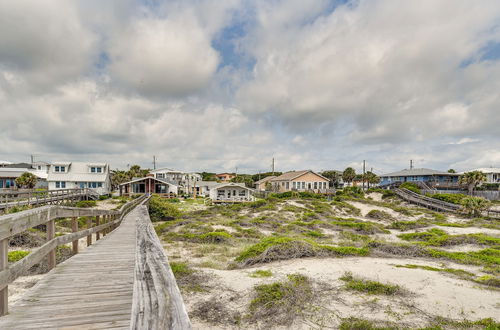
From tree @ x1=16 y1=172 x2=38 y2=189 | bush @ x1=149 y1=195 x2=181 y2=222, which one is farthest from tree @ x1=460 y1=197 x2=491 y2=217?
tree @ x1=16 y1=172 x2=38 y2=189

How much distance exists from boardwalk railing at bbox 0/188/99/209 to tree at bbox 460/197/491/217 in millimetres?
44532

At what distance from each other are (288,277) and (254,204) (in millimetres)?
27251

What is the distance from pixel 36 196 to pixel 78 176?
75.8ft

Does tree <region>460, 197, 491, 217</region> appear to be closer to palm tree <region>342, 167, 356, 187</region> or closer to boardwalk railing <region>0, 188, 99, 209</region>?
palm tree <region>342, 167, 356, 187</region>

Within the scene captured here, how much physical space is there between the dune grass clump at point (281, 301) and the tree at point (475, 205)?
3093 centimetres

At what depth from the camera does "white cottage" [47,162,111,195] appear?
150 feet

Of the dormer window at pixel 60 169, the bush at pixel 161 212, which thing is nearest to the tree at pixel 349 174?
the bush at pixel 161 212

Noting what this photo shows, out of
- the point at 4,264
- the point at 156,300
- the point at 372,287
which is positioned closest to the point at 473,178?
the point at 372,287

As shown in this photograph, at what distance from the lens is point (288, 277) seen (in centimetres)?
847

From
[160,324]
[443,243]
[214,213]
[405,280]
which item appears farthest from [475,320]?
[214,213]

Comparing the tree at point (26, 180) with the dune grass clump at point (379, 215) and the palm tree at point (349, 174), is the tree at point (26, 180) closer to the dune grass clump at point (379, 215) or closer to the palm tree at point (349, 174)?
the dune grass clump at point (379, 215)

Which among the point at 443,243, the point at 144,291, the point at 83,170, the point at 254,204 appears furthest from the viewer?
the point at 83,170

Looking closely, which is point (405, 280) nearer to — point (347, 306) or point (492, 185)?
point (347, 306)

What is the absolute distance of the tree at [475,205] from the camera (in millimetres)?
28641
